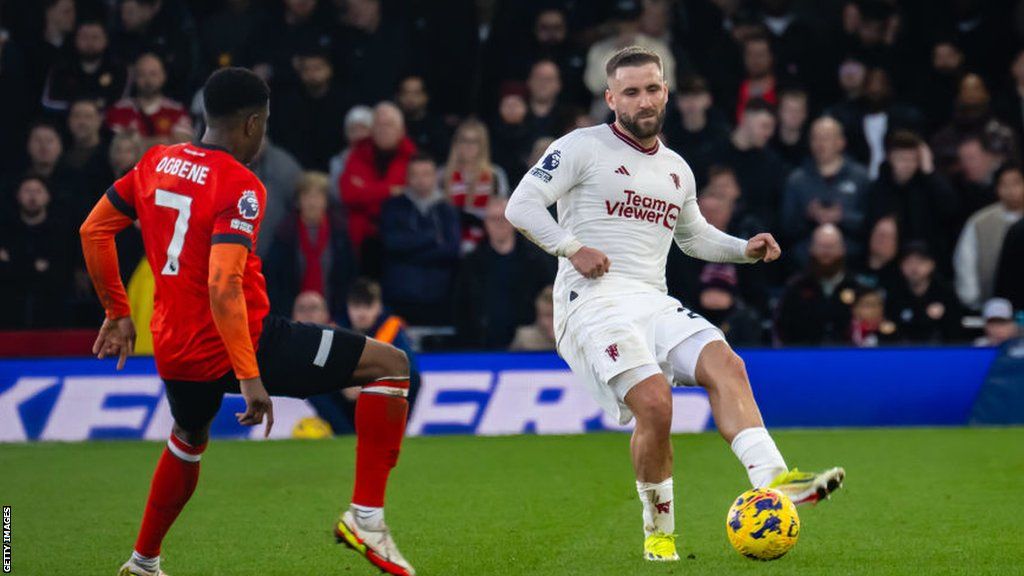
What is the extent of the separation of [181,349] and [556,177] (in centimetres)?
187

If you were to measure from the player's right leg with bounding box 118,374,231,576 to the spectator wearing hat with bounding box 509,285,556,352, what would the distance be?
7176mm

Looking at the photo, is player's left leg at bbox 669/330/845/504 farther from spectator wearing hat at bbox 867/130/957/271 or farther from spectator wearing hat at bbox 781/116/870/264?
spectator wearing hat at bbox 867/130/957/271

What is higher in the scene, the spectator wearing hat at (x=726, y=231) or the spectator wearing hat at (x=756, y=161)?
the spectator wearing hat at (x=756, y=161)

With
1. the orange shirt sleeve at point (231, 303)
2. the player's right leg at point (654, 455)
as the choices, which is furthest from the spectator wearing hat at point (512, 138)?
the orange shirt sleeve at point (231, 303)

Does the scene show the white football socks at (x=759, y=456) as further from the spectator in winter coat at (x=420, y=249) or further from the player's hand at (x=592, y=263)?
the spectator in winter coat at (x=420, y=249)

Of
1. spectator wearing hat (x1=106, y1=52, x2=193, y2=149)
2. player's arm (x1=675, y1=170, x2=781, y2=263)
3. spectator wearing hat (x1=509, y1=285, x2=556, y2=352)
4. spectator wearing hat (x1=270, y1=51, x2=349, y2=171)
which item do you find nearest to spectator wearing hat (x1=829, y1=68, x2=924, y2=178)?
spectator wearing hat (x1=509, y1=285, x2=556, y2=352)

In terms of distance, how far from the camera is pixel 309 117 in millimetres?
16359

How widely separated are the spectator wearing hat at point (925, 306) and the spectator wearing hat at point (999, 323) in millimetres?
528

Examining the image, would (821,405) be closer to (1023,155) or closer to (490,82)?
(1023,155)

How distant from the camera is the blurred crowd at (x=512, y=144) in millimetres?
14602

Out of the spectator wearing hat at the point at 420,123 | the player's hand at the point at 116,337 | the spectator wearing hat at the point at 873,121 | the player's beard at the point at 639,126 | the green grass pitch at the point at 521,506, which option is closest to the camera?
the player's hand at the point at 116,337

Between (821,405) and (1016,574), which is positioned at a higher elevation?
(1016,574)

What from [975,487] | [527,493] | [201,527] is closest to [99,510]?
A: [201,527]

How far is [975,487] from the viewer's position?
9.86m
